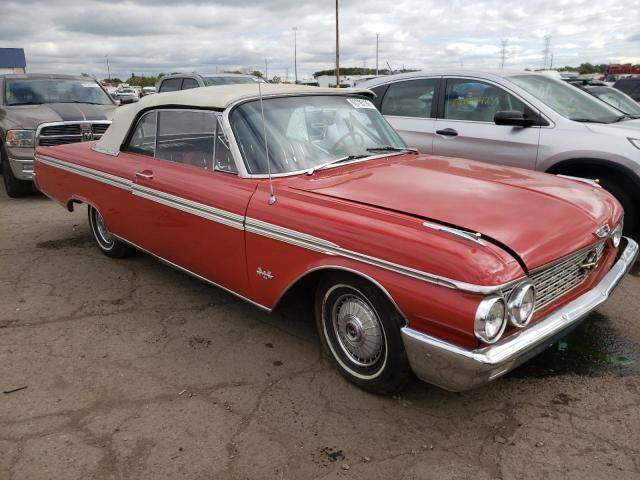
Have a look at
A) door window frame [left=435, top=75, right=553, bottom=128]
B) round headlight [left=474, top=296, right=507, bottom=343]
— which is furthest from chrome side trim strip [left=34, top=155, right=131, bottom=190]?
door window frame [left=435, top=75, right=553, bottom=128]

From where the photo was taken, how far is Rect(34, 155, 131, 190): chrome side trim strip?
14.1ft

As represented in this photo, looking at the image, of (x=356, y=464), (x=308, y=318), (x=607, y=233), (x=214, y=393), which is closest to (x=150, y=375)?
(x=214, y=393)

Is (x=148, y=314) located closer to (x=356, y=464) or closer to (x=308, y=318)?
(x=308, y=318)

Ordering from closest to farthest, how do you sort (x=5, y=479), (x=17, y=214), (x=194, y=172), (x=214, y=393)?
(x=5, y=479) < (x=214, y=393) < (x=194, y=172) < (x=17, y=214)

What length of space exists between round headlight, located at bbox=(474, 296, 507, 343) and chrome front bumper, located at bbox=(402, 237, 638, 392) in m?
0.06

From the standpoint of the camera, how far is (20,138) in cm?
759

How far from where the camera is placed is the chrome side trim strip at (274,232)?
226 cm

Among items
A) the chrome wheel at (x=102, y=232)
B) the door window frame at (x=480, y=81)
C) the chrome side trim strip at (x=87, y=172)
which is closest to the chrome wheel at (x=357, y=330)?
the chrome side trim strip at (x=87, y=172)

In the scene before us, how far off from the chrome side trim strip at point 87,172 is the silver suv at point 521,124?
10.6 feet

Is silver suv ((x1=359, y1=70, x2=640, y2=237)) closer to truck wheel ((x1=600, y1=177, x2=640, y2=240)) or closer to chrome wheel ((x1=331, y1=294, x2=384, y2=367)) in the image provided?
truck wheel ((x1=600, y1=177, x2=640, y2=240))

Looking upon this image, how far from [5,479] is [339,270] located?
5.98 ft

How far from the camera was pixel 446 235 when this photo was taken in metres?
2.38

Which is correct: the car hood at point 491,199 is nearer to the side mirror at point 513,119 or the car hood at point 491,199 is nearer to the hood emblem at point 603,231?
the hood emblem at point 603,231

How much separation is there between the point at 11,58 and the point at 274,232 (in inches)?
2251
